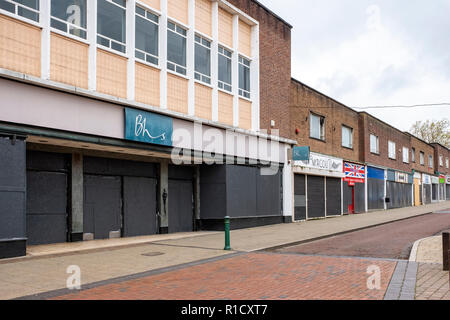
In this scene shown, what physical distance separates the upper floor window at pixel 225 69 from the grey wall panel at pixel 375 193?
17.9m

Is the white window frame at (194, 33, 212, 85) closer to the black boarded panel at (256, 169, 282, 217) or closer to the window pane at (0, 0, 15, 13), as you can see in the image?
the black boarded panel at (256, 169, 282, 217)

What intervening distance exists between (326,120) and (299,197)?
19.6ft

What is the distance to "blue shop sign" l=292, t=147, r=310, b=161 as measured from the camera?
20531 mm

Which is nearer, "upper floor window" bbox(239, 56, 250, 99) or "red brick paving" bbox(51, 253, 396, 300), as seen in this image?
"red brick paving" bbox(51, 253, 396, 300)

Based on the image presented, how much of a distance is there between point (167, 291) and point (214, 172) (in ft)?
35.2

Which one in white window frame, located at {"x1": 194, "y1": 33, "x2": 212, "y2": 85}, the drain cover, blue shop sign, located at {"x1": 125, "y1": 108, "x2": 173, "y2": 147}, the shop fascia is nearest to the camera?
the drain cover

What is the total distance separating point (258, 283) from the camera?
725cm

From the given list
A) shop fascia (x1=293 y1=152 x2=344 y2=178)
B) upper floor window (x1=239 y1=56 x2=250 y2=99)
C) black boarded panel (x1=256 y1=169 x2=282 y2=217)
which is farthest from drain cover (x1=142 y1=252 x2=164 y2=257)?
shop fascia (x1=293 y1=152 x2=344 y2=178)

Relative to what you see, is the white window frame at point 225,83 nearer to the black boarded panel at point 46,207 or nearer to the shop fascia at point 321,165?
the shop fascia at point 321,165

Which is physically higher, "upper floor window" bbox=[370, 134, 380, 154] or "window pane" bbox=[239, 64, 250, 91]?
"window pane" bbox=[239, 64, 250, 91]

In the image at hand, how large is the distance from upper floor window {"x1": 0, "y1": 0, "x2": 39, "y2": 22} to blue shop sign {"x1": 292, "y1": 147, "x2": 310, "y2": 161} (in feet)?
43.9

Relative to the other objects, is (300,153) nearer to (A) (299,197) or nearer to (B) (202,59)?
(A) (299,197)

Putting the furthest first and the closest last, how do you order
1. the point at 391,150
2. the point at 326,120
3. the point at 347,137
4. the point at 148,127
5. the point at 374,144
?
the point at 391,150 < the point at 374,144 < the point at 347,137 < the point at 326,120 < the point at 148,127

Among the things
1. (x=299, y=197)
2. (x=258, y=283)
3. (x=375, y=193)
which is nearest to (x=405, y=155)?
(x=375, y=193)
